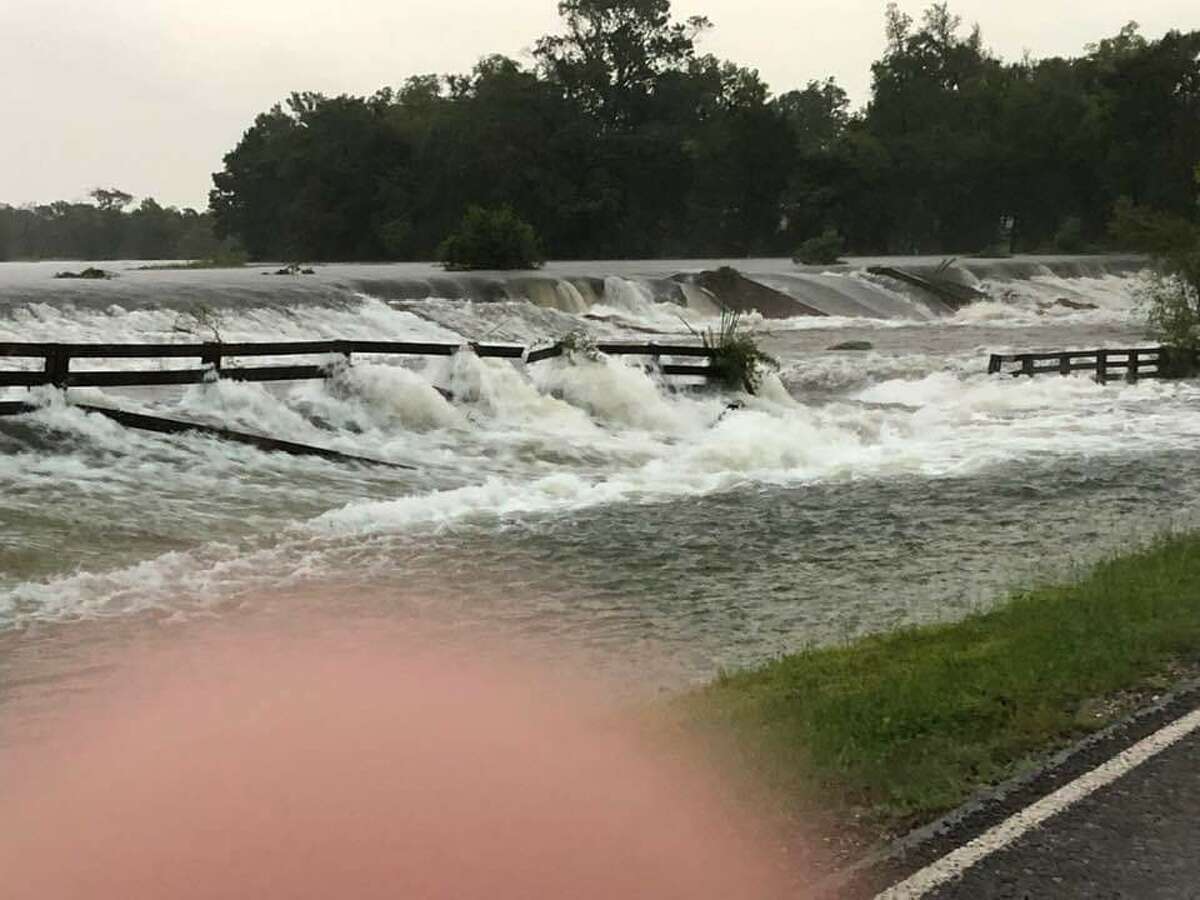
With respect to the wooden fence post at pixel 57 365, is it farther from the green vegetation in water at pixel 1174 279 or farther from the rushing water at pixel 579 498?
the green vegetation in water at pixel 1174 279

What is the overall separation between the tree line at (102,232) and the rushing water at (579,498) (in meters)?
103

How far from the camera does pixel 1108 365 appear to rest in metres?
30.2

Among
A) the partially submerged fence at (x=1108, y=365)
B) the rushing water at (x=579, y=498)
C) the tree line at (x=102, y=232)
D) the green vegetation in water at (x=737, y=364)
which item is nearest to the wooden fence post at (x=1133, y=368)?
the partially submerged fence at (x=1108, y=365)

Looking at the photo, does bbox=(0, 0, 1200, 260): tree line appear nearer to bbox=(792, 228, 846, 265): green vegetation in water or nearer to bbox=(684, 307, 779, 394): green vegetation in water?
bbox=(792, 228, 846, 265): green vegetation in water

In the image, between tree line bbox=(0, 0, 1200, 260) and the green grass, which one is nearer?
the green grass

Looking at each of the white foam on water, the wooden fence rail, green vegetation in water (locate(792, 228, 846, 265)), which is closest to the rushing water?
the white foam on water

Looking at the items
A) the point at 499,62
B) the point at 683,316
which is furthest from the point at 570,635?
the point at 499,62

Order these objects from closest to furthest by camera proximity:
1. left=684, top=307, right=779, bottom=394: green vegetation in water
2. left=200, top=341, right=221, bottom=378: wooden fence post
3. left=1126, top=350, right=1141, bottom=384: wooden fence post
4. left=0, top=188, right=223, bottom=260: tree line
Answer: left=200, top=341, right=221, bottom=378: wooden fence post, left=684, top=307, right=779, bottom=394: green vegetation in water, left=1126, top=350, right=1141, bottom=384: wooden fence post, left=0, top=188, right=223, bottom=260: tree line

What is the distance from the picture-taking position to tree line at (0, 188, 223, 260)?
4924 inches

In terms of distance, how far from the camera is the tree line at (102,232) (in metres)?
125

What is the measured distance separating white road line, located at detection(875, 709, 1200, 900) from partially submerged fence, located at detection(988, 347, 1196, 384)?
2436cm

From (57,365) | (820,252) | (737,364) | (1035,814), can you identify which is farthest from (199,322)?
(820,252)

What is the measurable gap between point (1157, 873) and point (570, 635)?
562cm

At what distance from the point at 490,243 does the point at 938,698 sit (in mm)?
49927
